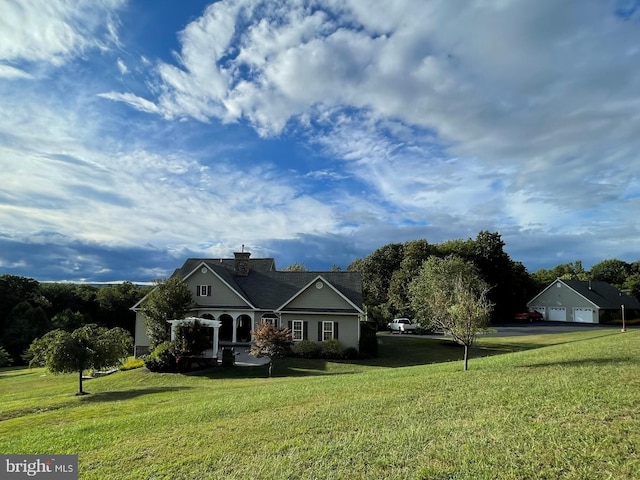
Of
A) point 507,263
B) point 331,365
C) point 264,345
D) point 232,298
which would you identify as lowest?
point 331,365

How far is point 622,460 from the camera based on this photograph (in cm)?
554

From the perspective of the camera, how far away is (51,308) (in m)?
62.9

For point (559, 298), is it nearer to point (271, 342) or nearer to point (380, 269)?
point (380, 269)

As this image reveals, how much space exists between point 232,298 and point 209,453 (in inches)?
1041

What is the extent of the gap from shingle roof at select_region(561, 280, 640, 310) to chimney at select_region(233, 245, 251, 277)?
48903mm

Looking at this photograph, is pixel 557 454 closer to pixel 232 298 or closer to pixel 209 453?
pixel 209 453

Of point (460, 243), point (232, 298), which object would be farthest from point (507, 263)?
point (232, 298)

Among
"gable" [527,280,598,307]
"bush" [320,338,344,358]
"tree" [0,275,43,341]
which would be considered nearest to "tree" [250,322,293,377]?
"bush" [320,338,344,358]

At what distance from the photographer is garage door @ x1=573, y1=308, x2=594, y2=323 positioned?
59844 millimetres

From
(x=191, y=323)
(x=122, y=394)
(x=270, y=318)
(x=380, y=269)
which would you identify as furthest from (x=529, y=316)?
(x=122, y=394)

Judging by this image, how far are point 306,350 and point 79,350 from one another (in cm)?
1446

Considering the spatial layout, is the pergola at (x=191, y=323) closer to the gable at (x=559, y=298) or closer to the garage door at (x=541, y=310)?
the gable at (x=559, y=298)

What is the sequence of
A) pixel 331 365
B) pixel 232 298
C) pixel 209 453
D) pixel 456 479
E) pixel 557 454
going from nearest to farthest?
pixel 456 479 → pixel 557 454 → pixel 209 453 → pixel 331 365 → pixel 232 298

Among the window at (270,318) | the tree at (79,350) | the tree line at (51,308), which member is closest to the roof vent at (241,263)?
the window at (270,318)
